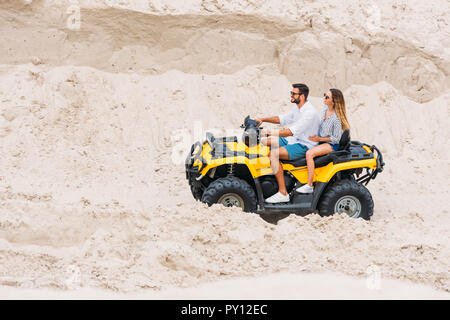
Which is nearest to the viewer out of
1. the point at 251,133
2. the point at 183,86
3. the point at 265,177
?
the point at 251,133

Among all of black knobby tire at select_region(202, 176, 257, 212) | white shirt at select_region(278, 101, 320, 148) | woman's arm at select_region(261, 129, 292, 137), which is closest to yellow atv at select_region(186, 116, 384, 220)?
black knobby tire at select_region(202, 176, 257, 212)

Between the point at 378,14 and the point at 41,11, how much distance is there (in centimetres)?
614

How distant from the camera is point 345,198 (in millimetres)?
8758

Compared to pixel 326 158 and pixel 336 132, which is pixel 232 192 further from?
pixel 336 132

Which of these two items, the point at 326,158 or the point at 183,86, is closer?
the point at 326,158

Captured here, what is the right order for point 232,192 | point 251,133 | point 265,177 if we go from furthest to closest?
point 265,177, point 251,133, point 232,192

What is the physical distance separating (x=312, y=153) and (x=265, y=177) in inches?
26.2

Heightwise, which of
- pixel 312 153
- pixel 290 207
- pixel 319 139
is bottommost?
pixel 290 207

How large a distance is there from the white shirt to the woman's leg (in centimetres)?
12

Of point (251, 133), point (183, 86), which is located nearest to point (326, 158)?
point (251, 133)

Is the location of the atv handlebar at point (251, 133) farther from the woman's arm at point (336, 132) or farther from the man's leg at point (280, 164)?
the woman's arm at point (336, 132)

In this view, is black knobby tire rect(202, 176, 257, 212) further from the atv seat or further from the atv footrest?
the atv seat

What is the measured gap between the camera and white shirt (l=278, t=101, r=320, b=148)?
8.56 metres

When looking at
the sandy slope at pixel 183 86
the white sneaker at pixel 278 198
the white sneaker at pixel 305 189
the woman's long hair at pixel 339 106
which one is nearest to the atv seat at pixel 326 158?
the woman's long hair at pixel 339 106
